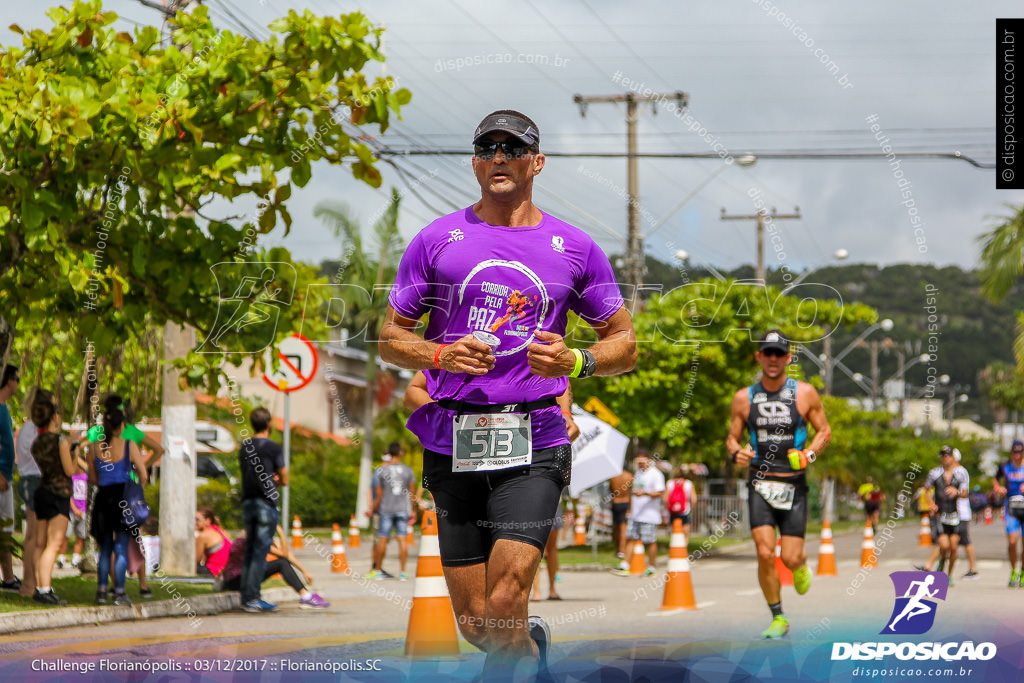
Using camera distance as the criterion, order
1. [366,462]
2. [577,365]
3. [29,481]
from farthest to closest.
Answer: [366,462], [29,481], [577,365]

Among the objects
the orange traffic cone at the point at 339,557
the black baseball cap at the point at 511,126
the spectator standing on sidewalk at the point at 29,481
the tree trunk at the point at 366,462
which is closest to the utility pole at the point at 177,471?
the spectator standing on sidewalk at the point at 29,481

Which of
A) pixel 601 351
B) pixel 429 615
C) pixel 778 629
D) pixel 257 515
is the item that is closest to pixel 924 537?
pixel 257 515

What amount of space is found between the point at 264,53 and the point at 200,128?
631mm

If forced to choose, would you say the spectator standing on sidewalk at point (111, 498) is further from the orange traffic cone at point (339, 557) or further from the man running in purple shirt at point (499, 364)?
the man running in purple shirt at point (499, 364)

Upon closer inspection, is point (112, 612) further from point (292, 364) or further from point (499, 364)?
point (499, 364)

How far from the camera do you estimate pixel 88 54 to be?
331 inches

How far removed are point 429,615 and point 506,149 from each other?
353cm

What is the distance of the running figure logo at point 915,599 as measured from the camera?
22.2 feet

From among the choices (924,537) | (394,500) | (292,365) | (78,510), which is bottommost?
(924,537)

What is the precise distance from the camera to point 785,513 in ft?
29.1

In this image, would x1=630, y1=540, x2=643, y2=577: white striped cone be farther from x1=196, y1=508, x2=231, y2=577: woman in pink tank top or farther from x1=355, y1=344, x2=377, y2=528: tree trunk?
x1=355, y1=344, x2=377, y2=528: tree trunk

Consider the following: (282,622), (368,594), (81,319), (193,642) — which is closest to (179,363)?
(81,319)

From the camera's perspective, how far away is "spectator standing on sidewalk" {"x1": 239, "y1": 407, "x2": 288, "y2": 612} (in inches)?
446

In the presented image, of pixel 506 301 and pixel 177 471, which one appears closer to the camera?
pixel 506 301
